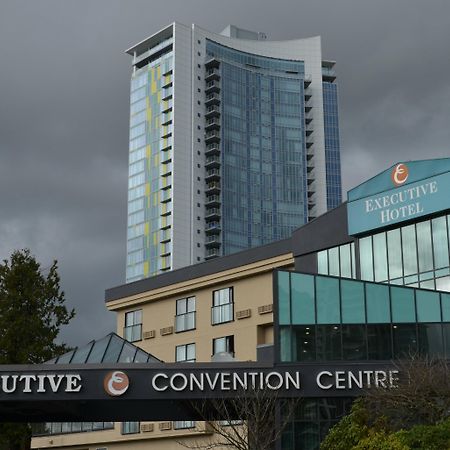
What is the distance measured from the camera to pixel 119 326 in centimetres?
5969

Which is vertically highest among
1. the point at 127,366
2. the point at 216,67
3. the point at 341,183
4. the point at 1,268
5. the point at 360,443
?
the point at 216,67

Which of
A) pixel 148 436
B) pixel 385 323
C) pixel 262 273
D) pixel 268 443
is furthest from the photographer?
pixel 148 436

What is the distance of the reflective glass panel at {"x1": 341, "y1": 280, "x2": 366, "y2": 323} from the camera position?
3822cm

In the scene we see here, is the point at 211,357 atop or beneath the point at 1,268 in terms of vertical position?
beneath

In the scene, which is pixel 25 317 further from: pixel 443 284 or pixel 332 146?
pixel 332 146

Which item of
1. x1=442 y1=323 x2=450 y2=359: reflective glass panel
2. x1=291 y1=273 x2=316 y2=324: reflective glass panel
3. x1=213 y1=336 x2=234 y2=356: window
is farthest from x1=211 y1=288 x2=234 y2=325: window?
x1=442 y1=323 x2=450 y2=359: reflective glass panel

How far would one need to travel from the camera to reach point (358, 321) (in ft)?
125

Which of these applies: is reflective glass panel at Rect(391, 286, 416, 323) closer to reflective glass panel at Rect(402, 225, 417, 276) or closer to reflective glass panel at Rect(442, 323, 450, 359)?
reflective glass panel at Rect(442, 323, 450, 359)

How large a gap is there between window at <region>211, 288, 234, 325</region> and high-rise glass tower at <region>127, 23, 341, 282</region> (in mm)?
90104

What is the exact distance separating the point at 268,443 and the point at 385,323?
296 inches

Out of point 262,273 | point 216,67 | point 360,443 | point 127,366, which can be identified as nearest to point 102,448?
point 262,273

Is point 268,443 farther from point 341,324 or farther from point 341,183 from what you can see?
point 341,183

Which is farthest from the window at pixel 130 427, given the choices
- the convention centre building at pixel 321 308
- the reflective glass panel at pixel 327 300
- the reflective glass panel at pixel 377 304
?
the reflective glass panel at pixel 377 304

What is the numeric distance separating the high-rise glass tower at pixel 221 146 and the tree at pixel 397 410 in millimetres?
111269
